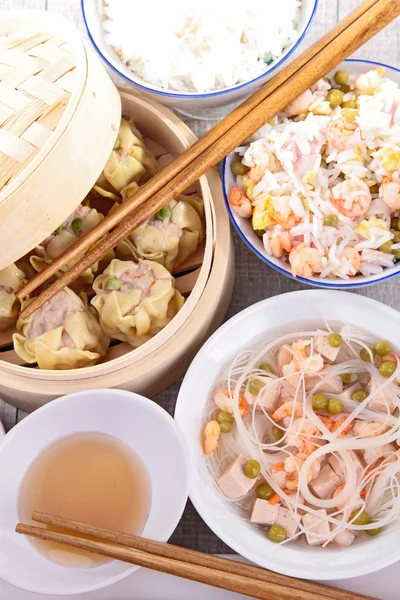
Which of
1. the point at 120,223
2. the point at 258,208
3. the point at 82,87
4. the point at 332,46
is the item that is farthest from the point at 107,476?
the point at 332,46

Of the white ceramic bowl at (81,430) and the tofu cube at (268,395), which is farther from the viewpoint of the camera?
the tofu cube at (268,395)

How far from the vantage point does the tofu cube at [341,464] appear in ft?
7.07

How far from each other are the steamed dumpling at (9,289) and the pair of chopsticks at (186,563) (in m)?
0.64

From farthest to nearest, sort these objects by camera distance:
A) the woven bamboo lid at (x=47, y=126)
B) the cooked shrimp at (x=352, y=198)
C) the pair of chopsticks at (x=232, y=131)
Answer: the cooked shrimp at (x=352, y=198) < the pair of chopsticks at (x=232, y=131) < the woven bamboo lid at (x=47, y=126)

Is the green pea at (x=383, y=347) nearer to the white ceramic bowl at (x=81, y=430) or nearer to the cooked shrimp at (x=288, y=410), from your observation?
the cooked shrimp at (x=288, y=410)

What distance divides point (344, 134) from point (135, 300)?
799mm

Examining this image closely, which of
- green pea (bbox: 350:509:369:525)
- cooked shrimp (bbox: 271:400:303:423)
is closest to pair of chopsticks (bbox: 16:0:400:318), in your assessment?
cooked shrimp (bbox: 271:400:303:423)

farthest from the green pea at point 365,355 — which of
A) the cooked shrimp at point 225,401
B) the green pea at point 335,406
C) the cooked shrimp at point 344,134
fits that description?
the cooked shrimp at point 344,134

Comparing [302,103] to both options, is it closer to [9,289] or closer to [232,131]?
[232,131]

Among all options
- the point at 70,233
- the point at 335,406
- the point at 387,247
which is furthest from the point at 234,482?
the point at 70,233

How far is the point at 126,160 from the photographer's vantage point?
2301mm

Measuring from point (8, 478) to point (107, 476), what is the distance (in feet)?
0.97

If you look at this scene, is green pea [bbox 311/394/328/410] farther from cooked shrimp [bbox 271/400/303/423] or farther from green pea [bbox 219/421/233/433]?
green pea [bbox 219/421/233/433]

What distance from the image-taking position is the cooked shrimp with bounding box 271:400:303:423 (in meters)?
2.21
